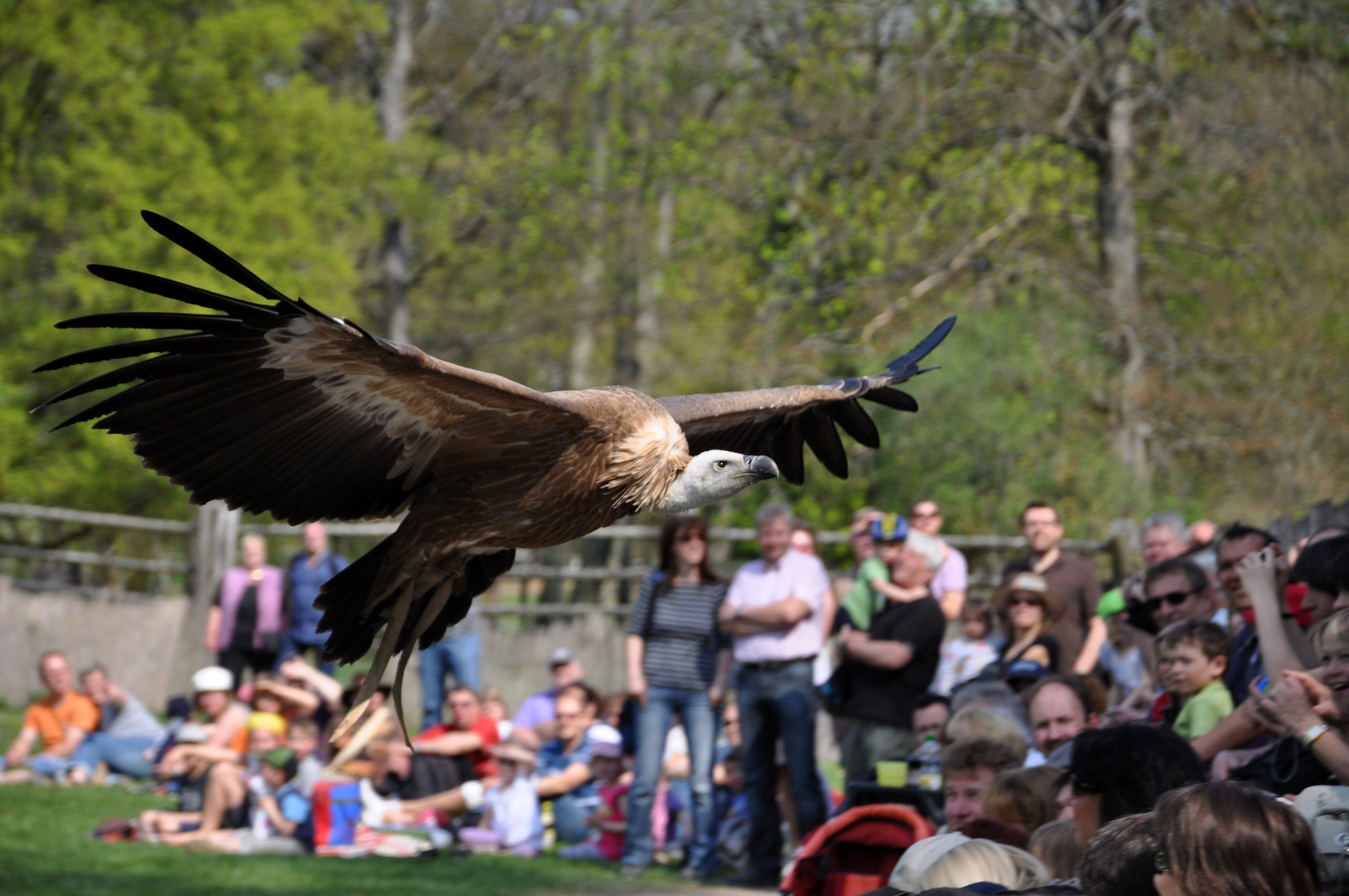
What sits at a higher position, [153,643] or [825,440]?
[825,440]

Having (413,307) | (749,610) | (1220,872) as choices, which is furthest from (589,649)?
(413,307)

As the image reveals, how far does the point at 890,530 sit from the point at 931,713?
3.67ft

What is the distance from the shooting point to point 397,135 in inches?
844

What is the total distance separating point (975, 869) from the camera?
332 centimetres

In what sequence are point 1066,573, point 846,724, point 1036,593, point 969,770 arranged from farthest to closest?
point 1066,573 → point 846,724 → point 1036,593 → point 969,770

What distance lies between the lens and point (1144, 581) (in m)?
6.05

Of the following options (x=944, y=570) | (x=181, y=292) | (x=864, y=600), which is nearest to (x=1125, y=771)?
(x=181, y=292)

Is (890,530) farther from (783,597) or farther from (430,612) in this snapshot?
(430,612)

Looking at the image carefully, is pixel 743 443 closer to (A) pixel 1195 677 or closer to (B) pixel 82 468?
(A) pixel 1195 677

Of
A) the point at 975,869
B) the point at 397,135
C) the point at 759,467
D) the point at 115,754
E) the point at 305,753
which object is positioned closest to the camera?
the point at 975,869

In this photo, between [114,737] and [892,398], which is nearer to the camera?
[892,398]

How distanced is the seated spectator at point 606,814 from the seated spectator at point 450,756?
0.68 meters

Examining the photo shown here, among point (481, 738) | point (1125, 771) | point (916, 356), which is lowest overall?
point (481, 738)

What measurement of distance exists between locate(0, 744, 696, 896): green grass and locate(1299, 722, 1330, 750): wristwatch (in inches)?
158
